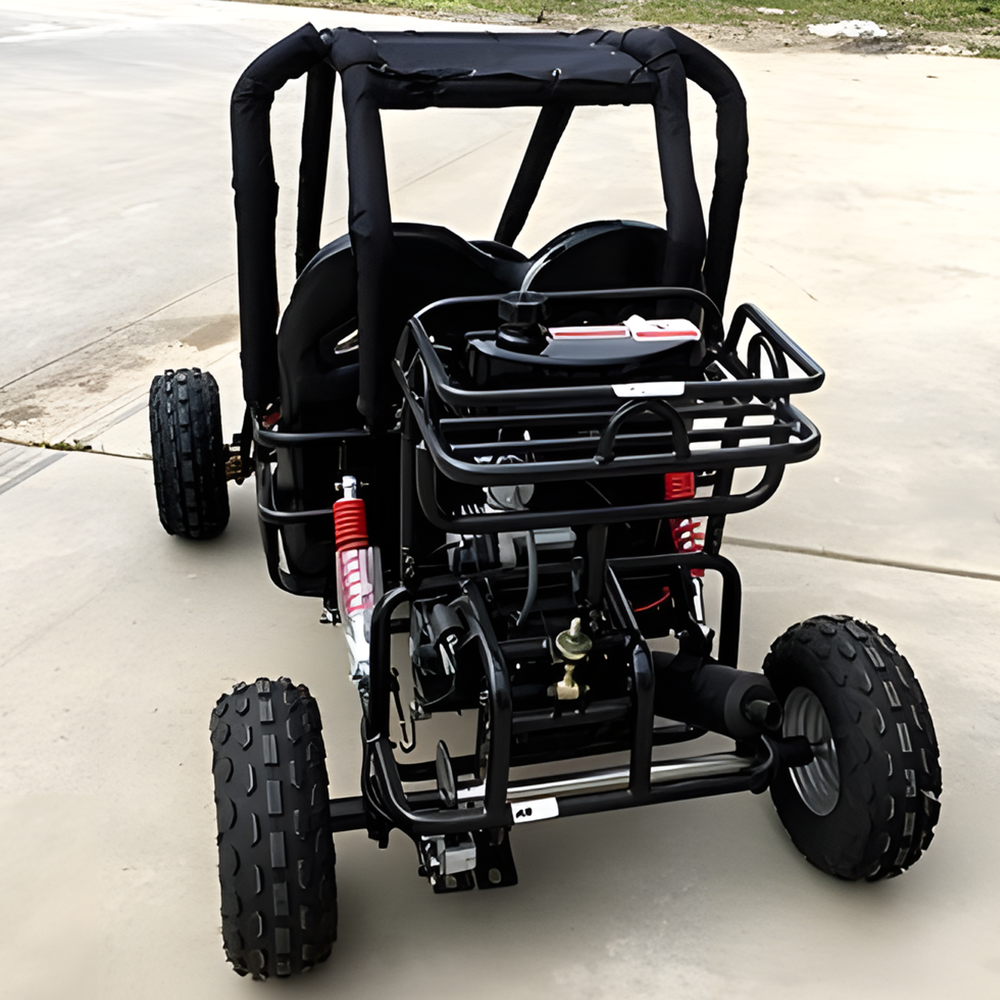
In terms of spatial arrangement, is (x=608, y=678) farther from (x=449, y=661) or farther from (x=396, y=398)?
(x=396, y=398)

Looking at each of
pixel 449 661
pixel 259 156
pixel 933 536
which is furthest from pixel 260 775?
pixel 933 536

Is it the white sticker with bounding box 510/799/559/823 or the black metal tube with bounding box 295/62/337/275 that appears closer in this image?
the white sticker with bounding box 510/799/559/823

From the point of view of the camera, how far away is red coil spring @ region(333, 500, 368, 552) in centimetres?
293

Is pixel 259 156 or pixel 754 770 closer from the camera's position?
pixel 754 770

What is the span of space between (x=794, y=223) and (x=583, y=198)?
4.63ft

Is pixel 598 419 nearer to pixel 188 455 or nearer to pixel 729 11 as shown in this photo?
pixel 188 455

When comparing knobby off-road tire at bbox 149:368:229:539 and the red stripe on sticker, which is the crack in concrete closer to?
knobby off-road tire at bbox 149:368:229:539

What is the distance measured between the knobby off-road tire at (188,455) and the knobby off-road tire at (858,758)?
192 cm

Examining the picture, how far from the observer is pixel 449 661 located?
2.52 m

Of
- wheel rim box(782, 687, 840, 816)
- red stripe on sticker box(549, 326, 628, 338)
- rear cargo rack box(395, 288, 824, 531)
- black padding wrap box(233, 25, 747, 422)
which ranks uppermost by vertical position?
black padding wrap box(233, 25, 747, 422)

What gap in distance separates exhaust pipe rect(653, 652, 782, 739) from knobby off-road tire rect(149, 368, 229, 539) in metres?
1.75

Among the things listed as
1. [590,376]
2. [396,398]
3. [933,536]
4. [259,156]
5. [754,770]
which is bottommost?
[933,536]

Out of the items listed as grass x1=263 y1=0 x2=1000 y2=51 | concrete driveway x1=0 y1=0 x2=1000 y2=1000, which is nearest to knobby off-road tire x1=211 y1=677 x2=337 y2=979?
concrete driveway x1=0 y1=0 x2=1000 y2=1000

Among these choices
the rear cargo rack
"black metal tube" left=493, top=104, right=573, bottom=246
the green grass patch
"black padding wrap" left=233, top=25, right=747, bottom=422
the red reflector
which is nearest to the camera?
the rear cargo rack
